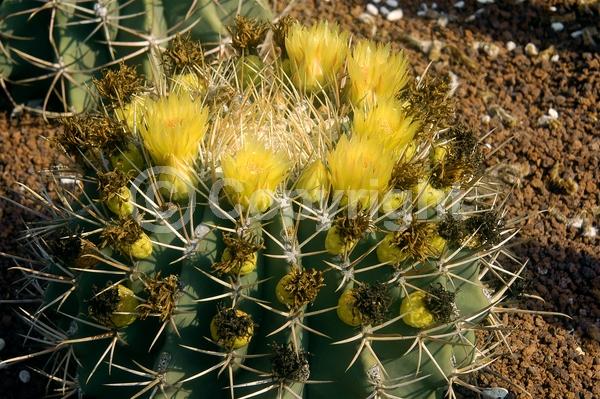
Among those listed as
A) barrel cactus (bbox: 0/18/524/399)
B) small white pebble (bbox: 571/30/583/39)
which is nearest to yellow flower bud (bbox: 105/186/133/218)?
barrel cactus (bbox: 0/18/524/399)

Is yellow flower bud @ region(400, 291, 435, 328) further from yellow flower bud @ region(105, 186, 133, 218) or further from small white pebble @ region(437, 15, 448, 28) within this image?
small white pebble @ region(437, 15, 448, 28)

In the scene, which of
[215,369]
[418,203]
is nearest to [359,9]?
[418,203]

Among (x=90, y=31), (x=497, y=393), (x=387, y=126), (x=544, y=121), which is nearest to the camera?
(x=387, y=126)

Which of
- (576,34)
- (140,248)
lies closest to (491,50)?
(576,34)

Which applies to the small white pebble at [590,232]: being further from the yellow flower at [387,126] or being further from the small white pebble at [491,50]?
the yellow flower at [387,126]

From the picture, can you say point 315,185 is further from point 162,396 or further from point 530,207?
point 530,207

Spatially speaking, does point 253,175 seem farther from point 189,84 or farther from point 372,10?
point 372,10
